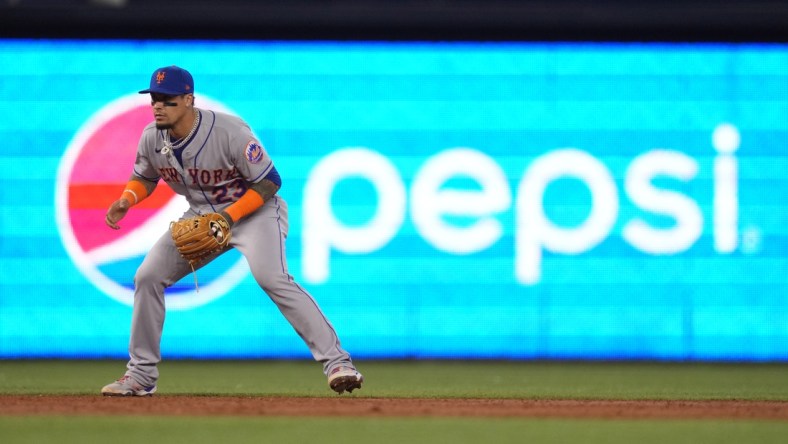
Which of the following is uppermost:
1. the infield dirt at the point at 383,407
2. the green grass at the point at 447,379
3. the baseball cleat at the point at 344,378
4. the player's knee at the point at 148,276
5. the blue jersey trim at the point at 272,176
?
the blue jersey trim at the point at 272,176

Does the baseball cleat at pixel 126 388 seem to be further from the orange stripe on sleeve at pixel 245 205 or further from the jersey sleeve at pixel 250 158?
the jersey sleeve at pixel 250 158

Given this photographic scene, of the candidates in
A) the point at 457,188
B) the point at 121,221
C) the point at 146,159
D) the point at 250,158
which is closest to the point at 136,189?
the point at 146,159

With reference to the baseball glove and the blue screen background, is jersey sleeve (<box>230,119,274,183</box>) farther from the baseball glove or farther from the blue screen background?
the blue screen background

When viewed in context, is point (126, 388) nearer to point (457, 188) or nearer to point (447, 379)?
point (447, 379)

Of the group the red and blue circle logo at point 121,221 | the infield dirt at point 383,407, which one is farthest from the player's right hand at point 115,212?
the red and blue circle logo at point 121,221

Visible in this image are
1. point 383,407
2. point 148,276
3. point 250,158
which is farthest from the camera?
point 148,276
